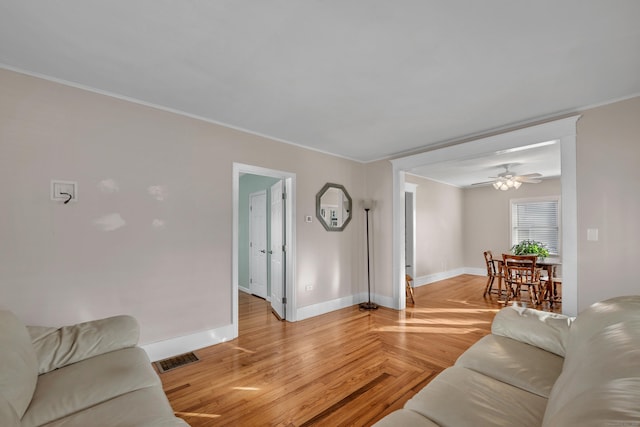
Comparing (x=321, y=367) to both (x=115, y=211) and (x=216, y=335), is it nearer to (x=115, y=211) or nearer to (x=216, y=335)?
(x=216, y=335)

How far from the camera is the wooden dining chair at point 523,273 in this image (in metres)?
4.77

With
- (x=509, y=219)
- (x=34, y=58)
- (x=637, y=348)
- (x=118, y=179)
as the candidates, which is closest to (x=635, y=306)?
(x=637, y=348)

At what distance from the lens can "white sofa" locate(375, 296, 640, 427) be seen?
761 mm

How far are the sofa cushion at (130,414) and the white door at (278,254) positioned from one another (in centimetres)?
274

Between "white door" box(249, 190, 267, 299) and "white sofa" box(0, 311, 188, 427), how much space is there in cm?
337

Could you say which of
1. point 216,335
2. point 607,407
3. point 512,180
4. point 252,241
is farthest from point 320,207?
point 607,407

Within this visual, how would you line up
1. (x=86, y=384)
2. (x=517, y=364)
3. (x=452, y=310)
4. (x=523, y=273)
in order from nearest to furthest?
(x=86, y=384) < (x=517, y=364) < (x=452, y=310) < (x=523, y=273)

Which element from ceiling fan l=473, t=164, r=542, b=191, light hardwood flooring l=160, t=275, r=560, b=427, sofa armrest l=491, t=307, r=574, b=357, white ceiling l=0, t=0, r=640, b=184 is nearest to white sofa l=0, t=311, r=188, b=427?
light hardwood flooring l=160, t=275, r=560, b=427

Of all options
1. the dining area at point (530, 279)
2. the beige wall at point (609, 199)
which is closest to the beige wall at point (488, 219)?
the dining area at point (530, 279)

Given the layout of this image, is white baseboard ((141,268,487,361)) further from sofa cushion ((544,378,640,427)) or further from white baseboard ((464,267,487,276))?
white baseboard ((464,267,487,276))

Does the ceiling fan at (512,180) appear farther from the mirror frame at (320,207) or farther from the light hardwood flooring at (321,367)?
the mirror frame at (320,207)

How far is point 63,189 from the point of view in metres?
2.43

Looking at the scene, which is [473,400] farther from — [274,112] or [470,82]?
[274,112]

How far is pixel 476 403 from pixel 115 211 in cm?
314
